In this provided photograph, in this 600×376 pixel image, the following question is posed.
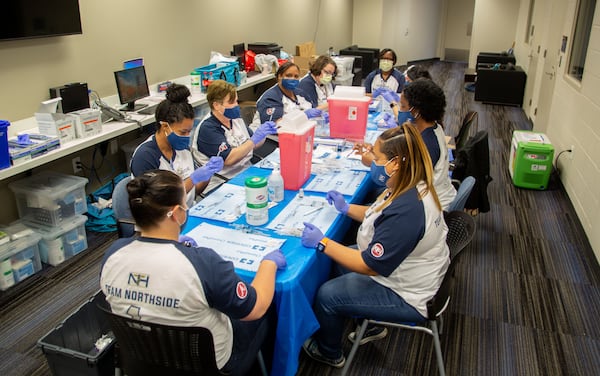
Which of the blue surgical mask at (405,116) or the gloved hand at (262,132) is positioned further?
the gloved hand at (262,132)

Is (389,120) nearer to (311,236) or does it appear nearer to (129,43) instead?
(311,236)

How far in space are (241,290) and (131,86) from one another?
3.11 m

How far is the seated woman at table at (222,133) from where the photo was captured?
9.53ft

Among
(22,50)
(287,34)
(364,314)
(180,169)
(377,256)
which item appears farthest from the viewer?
(287,34)

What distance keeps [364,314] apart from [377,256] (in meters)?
0.34

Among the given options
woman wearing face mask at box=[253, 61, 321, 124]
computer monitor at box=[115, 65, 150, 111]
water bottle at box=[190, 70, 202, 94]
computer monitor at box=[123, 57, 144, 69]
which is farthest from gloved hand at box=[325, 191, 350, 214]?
water bottle at box=[190, 70, 202, 94]

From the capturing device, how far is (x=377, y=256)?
169 cm

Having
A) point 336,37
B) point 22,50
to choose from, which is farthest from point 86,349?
point 336,37

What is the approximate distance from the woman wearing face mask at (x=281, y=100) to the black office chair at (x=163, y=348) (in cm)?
256

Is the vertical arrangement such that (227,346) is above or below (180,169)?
below

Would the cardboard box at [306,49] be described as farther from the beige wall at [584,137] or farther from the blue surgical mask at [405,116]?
the blue surgical mask at [405,116]

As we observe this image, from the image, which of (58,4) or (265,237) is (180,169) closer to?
(265,237)

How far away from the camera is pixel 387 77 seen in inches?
201

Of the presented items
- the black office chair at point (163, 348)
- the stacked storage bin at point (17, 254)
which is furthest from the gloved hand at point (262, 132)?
the black office chair at point (163, 348)
